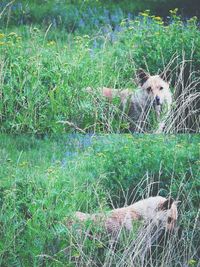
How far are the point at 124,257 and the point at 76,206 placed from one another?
1.20m

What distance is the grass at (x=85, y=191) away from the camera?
759 cm

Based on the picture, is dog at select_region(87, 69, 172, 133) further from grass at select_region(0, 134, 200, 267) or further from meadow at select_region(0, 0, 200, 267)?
grass at select_region(0, 134, 200, 267)

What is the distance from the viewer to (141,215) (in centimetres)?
835

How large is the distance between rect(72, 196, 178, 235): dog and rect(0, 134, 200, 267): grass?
9 cm

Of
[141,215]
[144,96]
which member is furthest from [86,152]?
[144,96]

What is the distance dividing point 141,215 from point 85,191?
563 millimetres

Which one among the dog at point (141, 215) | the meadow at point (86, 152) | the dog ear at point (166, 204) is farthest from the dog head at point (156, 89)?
the dog ear at point (166, 204)

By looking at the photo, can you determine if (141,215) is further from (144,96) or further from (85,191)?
(144,96)

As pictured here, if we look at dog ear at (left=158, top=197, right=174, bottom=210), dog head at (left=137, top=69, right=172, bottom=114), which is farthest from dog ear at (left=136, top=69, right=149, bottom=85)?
dog ear at (left=158, top=197, right=174, bottom=210)

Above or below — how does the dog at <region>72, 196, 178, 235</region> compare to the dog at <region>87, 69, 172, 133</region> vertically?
below

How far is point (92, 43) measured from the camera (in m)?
13.8

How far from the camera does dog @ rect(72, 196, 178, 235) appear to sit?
7930mm

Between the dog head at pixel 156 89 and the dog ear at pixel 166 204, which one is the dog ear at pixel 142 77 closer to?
the dog head at pixel 156 89

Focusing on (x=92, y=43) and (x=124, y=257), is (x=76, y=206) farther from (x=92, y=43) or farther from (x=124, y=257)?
(x=92, y=43)
